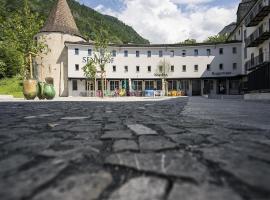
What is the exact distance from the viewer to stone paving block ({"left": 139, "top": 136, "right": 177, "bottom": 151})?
7.55 feet

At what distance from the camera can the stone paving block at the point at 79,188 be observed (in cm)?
133

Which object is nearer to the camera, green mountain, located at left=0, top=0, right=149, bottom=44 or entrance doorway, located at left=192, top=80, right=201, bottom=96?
entrance doorway, located at left=192, top=80, right=201, bottom=96

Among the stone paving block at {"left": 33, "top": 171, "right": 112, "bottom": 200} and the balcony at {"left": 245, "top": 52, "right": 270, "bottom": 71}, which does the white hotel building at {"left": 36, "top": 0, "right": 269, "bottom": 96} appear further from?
the stone paving block at {"left": 33, "top": 171, "right": 112, "bottom": 200}

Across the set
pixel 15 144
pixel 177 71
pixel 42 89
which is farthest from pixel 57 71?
pixel 15 144

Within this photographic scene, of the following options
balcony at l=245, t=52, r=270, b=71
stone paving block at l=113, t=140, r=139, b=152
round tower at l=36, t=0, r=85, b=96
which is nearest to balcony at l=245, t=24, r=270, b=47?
balcony at l=245, t=52, r=270, b=71

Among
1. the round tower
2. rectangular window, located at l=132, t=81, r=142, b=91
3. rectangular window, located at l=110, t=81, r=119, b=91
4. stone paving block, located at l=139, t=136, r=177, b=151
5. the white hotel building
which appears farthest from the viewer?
rectangular window, located at l=132, t=81, r=142, b=91

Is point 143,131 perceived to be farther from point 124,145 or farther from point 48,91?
point 48,91

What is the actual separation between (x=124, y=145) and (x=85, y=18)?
266ft

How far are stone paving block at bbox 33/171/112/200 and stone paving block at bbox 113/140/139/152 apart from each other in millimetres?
672

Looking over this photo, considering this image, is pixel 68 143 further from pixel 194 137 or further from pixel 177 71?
pixel 177 71

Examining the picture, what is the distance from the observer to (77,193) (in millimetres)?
1363

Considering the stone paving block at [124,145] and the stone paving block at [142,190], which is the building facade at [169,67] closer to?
the stone paving block at [124,145]

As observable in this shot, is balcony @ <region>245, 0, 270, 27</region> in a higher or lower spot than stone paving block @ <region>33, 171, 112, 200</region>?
higher

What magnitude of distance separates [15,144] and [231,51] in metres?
45.1
